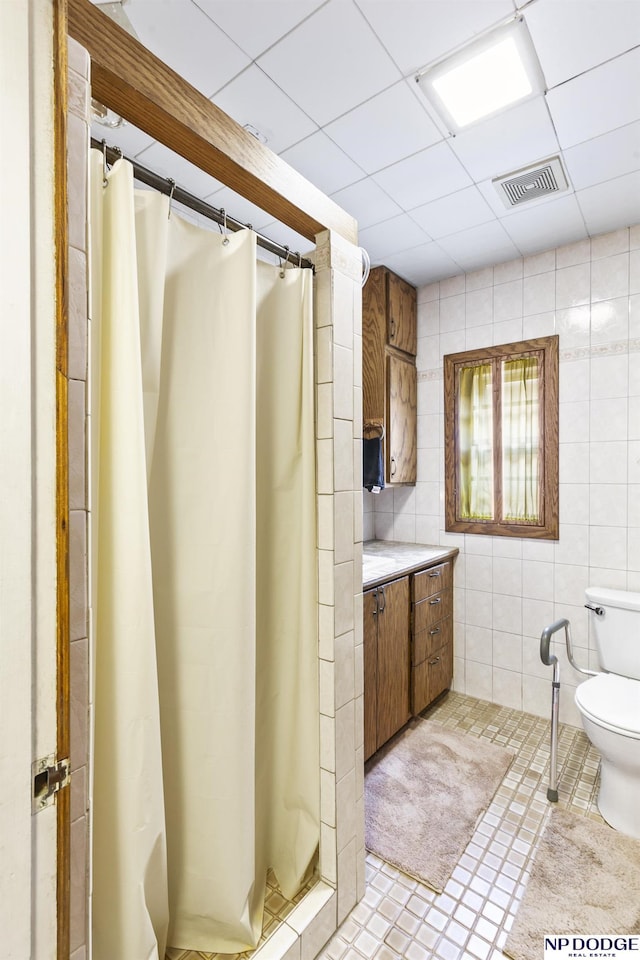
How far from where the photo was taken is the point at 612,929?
1332 millimetres

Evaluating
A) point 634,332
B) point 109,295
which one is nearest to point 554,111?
point 634,332

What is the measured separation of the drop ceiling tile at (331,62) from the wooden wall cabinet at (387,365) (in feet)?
3.89

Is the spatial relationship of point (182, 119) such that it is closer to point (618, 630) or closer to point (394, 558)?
point (394, 558)

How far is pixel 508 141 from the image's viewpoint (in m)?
1.63

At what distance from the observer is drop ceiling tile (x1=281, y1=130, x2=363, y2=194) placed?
1.63 metres

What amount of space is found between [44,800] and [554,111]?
7.07 feet

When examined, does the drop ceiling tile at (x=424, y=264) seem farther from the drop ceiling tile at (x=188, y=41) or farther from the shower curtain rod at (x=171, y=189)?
the shower curtain rod at (x=171, y=189)

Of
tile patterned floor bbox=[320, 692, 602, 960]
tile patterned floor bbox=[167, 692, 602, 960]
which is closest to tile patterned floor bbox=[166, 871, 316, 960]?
tile patterned floor bbox=[167, 692, 602, 960]

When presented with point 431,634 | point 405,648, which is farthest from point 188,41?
point 431,634

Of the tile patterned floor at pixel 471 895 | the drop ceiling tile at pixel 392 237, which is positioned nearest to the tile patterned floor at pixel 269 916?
the tile patterned floor at pixel 471 895

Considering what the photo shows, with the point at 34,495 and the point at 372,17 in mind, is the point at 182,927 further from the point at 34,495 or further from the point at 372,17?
the point at 372,17

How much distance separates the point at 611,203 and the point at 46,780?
8.84 ft

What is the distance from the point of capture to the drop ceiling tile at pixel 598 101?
135 cm

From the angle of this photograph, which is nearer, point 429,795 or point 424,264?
point 429,795
